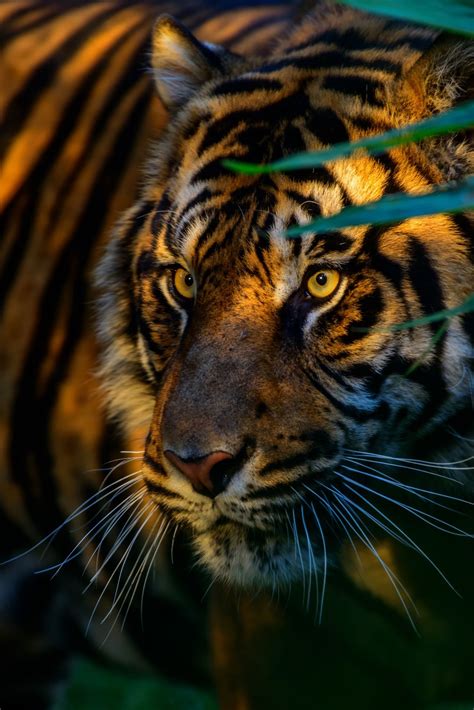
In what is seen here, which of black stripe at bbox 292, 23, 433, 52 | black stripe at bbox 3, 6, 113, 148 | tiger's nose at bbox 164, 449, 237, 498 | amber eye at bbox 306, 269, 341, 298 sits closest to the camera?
tiger's nose at bbox 164, 449, 237, 498

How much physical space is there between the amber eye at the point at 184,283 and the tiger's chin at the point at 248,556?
0.36 m

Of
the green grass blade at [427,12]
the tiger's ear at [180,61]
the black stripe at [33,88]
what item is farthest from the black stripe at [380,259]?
the black stripe at [33,88]

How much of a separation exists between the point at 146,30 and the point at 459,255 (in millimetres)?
1291

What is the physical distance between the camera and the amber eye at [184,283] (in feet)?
5.60

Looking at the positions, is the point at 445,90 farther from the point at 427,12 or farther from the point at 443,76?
the point at 427,12

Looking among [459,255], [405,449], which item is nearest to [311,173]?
[459,255]

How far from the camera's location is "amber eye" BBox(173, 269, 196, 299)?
1.71m

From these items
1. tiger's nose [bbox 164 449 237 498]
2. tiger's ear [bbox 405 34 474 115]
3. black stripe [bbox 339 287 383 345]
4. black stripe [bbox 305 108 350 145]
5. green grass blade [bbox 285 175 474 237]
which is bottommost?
tiger's nose [bbox 164 449 237 498]

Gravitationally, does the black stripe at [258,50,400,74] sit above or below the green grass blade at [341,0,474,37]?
above

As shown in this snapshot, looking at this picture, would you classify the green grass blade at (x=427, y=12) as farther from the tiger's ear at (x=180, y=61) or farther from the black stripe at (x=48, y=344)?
the black stripe at (x=48, y=344)

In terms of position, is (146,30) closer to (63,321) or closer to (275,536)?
(63,321)

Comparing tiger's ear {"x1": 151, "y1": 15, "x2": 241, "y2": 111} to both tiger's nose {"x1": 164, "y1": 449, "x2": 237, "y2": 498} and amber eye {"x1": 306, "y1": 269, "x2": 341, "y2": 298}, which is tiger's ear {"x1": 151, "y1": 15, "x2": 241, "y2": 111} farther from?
tiger's nose {"x1": 164, "y1": 449, "x2": 237, "y2": 498}

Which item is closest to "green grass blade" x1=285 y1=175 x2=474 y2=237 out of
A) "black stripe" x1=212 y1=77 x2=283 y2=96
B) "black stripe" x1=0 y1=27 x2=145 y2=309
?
"black stripe" x1=212 y1=77 x2=283 y2=96

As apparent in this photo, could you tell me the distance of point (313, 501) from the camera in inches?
63.4
